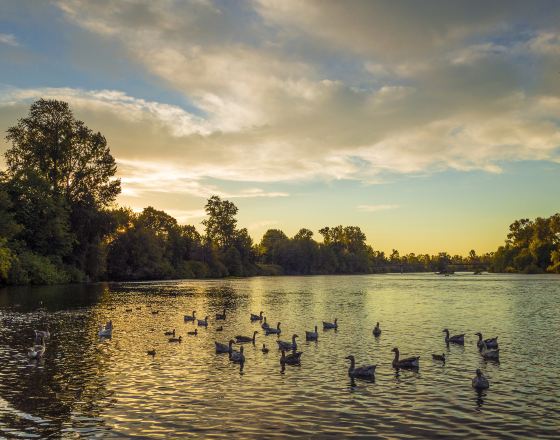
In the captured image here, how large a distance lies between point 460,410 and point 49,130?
10006 cm

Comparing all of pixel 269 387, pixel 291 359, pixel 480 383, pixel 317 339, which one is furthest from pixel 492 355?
pixel 269 387

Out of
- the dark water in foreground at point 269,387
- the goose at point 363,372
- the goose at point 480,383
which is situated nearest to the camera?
the dark water in foreground at point 269,387

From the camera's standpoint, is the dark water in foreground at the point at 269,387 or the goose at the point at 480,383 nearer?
the dark water in foreground at the point at 269,387

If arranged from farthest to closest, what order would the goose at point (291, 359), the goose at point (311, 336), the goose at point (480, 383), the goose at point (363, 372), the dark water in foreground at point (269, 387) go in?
the goose at point (311, 336) → the goose at point (291, 359) → the goose at point (363, 372) → the goose at point (480, 383) → the dark water in foreground at point (269, 387)

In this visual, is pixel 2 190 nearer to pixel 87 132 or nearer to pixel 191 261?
pixel 87 132

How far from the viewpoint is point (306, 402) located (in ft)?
63.0

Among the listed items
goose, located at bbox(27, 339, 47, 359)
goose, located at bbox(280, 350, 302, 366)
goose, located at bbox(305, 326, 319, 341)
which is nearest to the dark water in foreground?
goose, located at bbox(280, 350, 302, 366)

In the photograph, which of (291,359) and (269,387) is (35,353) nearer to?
(269,387)

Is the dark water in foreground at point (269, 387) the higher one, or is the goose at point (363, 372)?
the goose at point (363, 372)

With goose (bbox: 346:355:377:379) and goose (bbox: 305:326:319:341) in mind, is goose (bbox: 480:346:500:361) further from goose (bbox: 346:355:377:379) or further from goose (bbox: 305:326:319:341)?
goose (bbox: 305:326:319:341)

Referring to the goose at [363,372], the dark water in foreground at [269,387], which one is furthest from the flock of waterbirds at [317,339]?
the dark water in foreground at [269,387]

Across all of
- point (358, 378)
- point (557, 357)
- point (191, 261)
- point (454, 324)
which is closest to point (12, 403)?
point (358, 378)

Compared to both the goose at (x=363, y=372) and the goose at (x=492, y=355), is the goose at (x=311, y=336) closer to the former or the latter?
the goose at (x=492, y=355)

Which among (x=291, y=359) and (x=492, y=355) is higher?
(x=492, y=355)
